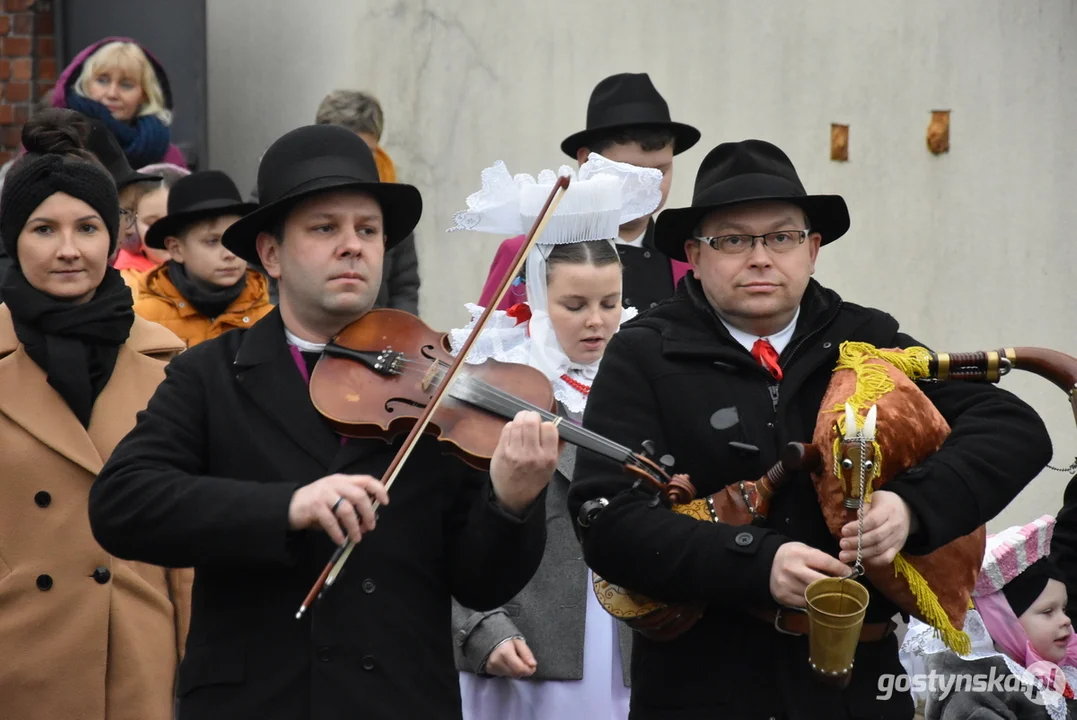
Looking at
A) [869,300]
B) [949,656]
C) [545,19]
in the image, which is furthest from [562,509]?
[545,19]

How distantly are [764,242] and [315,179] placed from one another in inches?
42.5

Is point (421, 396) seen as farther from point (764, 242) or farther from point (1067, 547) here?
point (1067, 547)

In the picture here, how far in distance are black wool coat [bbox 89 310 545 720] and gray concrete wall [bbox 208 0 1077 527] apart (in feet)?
14.1

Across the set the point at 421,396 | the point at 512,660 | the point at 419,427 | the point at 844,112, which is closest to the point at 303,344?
the point at 421,396

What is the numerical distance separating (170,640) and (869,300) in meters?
4.03

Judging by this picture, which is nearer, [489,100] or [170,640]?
[170,640]

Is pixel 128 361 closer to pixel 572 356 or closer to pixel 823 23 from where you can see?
pixel 572 356

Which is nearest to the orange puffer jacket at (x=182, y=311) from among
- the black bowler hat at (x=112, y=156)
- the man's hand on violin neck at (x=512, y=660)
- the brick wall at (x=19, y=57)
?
the black bowler hat at (x=112, y=156)

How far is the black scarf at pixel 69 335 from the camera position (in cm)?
479

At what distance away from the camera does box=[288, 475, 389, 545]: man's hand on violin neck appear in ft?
11.0

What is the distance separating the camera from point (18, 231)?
4.89 m

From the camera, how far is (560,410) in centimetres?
475

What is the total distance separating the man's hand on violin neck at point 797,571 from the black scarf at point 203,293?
3.48 metres

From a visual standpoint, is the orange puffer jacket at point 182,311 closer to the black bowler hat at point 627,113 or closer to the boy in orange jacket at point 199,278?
the boy in orange jacket at point 199,278
